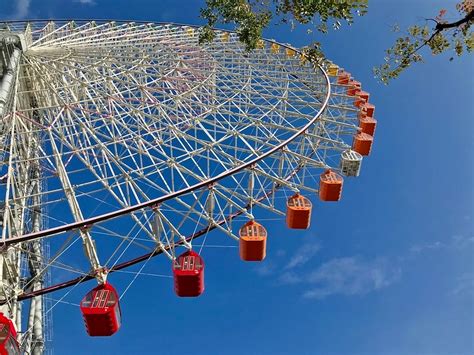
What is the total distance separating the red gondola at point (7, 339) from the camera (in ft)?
38.1

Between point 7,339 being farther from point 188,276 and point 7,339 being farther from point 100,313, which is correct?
point 188,276

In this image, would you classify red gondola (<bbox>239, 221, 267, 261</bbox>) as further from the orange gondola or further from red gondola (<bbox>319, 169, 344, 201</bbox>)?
the orange gondola

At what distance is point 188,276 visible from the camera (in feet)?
47.8

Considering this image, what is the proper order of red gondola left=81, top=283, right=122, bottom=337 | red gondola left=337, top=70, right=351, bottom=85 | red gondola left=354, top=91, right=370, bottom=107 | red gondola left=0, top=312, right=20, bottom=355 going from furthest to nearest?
1. red gondola left=337, top=70, right=351, bottom=85
2. red gondola left=354, top=91, right=370, bottom=107
3. red gondola left=81, top=283, right=122, bottom=337
4. red gondola left=0, top=312, right=20, bottom=355

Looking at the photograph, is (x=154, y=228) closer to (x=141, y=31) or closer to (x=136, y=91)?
(x=136, y=91)

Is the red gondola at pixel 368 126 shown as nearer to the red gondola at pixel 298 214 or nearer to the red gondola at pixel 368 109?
the red gondola at pixel 368 109

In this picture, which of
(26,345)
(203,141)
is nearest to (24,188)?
(26,345)

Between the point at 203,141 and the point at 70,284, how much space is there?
705cm

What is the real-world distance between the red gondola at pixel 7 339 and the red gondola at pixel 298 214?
32.3 ft

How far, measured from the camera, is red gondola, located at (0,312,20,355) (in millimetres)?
11625

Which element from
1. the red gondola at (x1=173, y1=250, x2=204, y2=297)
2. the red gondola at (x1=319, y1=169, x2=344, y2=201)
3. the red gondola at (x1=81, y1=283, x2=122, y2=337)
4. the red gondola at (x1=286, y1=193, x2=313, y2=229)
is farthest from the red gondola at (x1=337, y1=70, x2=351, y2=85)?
the red gondola at (x1=81, y1=283, x2=122, y2=337)

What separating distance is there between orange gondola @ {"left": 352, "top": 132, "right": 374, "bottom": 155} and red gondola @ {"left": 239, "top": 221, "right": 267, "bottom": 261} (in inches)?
329

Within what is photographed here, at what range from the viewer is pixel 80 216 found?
49.3ft

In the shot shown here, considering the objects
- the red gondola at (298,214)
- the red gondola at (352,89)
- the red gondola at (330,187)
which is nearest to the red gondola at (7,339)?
the red gondola at (298,214)
